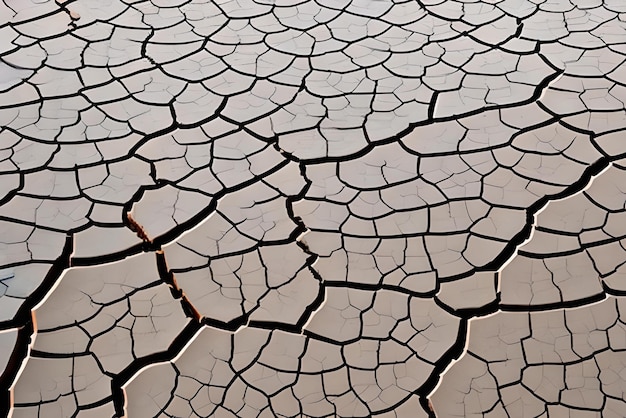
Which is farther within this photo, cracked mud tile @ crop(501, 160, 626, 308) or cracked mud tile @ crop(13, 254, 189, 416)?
cracked mud tile @ crop(501, 160, 626, 308)

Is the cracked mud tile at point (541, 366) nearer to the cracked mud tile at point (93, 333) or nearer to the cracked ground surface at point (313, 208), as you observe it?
the cracked ground surface at point (313, 208)

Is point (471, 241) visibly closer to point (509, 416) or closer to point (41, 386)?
point (509, 416)

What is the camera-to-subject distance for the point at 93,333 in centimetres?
192

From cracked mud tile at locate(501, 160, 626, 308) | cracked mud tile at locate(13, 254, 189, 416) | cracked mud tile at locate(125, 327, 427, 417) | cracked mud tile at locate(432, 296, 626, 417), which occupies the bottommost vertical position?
cracked mud tile at locate(13, 254, 189, 416)

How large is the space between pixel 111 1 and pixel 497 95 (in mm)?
1789

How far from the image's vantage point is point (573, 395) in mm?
1801

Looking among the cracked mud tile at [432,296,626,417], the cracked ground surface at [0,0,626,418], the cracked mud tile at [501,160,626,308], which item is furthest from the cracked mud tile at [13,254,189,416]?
the cracked mud tile at [501,160,626,308]

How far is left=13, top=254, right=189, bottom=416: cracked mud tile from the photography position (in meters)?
1.78

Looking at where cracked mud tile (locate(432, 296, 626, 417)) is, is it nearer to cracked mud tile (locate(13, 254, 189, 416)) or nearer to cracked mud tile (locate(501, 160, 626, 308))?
cracked mud tile (locate(501, 160, 626, 308))

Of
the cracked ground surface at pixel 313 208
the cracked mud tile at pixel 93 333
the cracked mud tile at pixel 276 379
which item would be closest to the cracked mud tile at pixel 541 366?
the cracked ground surface at pixel 313 208

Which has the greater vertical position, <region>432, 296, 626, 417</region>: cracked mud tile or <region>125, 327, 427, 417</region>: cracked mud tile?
<region>432, 296, 626, 417</region>: cracked mud tile

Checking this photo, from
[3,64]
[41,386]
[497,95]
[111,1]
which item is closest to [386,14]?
[497,95]

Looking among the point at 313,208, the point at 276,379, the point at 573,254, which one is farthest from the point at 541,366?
the point at 313,208

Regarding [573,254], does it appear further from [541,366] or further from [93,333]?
[93,333]
